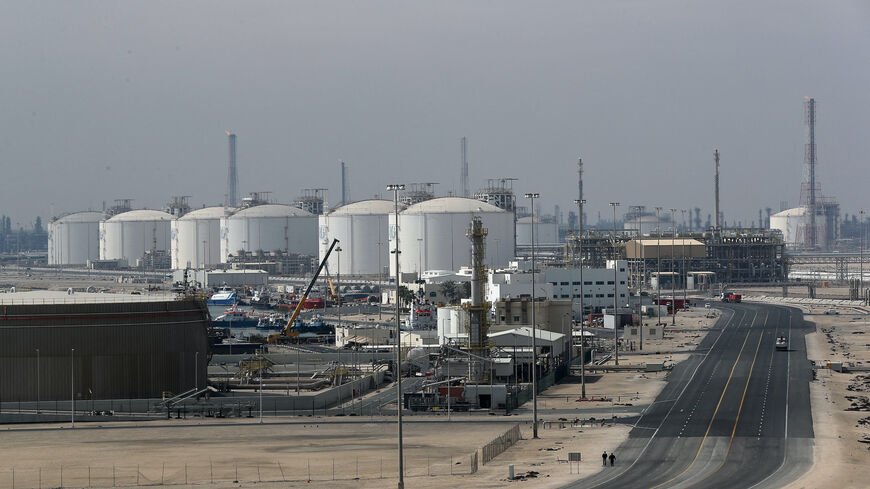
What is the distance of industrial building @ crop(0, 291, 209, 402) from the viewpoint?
92250 mm

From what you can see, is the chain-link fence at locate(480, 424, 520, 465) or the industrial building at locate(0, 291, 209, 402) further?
the industrial building at locate(0, 291, 209, 402)

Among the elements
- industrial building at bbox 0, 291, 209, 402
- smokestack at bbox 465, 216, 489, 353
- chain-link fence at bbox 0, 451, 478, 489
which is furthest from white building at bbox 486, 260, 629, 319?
chain-link fence at bbox 0, 451, 478, 489

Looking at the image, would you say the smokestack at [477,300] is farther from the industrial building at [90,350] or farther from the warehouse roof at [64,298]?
the warehouse roof at [64,298]

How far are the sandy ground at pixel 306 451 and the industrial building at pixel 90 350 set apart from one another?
8.02 metres

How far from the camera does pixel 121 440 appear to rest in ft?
253

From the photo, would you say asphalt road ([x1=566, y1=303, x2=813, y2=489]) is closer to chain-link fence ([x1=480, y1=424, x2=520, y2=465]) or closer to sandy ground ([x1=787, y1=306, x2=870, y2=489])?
sandy ground ([x1=787, y1=306, x2=870, y2=489])

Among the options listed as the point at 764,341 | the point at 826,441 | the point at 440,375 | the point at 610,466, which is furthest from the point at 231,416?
the point at 764,341

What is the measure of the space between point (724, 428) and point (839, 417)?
9574 mm

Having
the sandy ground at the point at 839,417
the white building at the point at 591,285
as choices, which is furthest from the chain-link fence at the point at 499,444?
the white building at the point at 591,285

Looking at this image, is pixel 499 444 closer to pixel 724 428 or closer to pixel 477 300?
pixel 724 428

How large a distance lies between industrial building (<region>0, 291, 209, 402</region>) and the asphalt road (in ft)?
115

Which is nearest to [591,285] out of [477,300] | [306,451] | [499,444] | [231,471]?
[477,300]

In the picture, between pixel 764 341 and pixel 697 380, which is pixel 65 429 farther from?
pixel 764 341

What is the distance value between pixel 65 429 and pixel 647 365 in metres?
51.8
